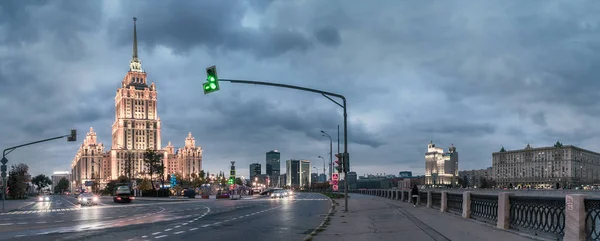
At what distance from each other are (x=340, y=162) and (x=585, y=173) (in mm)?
148141

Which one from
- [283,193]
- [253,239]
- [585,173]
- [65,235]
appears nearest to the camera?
[253,239]

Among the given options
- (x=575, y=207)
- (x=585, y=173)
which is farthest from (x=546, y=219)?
(x=585, y=173)

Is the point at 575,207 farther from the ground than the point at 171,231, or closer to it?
farther from the ground

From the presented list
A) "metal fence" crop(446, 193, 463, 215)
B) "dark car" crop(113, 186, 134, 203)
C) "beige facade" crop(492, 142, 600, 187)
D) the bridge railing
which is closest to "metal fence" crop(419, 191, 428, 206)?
"metal fence" crop(446, 193, 463, 215)

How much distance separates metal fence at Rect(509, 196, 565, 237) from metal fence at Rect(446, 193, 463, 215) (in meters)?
9.03

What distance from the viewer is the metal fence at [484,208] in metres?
20.5

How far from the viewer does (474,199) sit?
23891mm

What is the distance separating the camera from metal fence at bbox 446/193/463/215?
1078 inches

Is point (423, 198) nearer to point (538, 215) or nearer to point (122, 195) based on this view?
point (538, 215)

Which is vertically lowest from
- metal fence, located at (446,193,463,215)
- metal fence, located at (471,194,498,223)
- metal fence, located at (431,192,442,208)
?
metal fence, located at (431,192,442,208)

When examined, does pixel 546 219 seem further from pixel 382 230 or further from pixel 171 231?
pixel 171 231

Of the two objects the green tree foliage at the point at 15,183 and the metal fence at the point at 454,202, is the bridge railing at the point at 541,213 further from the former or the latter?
the green tree foliage at the point at 15,183

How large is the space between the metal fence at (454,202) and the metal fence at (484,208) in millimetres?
2762

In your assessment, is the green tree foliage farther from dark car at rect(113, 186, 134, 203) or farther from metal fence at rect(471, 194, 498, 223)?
metal fence at rect(471, 194, 498, 223)
